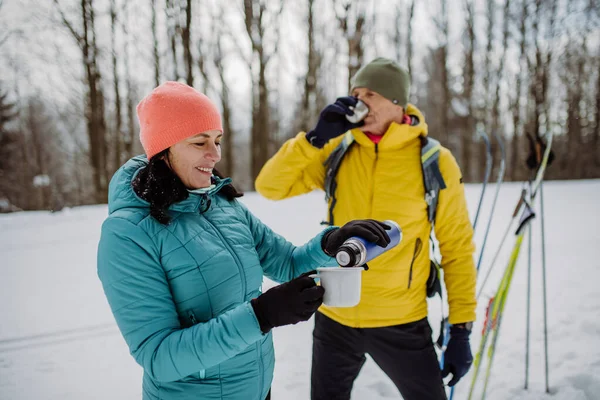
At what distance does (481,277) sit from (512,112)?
17235 millimetres

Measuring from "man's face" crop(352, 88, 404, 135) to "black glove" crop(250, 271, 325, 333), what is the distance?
1.05 meters

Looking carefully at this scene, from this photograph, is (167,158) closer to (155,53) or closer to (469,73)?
(155,53)

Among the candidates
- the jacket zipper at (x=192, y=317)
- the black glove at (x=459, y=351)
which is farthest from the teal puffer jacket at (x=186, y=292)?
the black glove at (x=459, y=351)

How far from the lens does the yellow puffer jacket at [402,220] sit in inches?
65.5

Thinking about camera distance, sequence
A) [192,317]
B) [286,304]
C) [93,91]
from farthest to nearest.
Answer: [93,91], [192,317], [286,304]

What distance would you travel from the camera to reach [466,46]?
1638 centimetres

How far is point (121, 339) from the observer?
3504mm

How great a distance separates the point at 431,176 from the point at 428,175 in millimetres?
14

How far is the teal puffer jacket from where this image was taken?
3.11ft

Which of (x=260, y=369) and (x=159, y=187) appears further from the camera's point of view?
(x=260, y=369)

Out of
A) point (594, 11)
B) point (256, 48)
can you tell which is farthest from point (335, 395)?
point (594, 11)

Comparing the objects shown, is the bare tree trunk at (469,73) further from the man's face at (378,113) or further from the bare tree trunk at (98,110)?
the man's face at (378,113)

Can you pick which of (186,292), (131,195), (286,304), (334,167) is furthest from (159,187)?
(334,167)

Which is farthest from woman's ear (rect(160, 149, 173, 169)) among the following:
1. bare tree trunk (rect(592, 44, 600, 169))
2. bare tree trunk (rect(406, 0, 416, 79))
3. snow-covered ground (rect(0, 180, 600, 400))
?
bare tree trunk (rect(592, 44, 600, 169))
